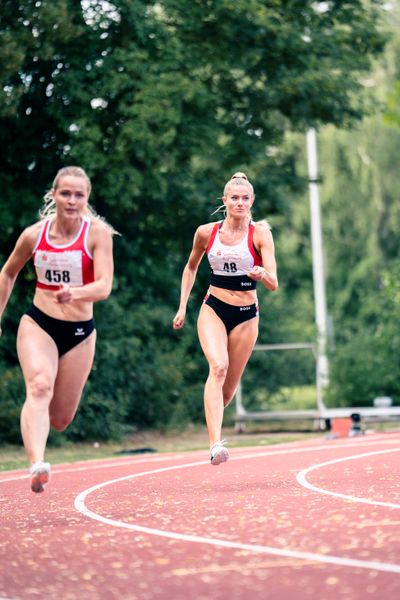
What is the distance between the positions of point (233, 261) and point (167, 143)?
1283 cm

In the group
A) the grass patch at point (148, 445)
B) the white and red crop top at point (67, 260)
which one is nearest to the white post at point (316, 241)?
the grass patch at point (148, 445)

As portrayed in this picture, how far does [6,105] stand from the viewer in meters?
22.9

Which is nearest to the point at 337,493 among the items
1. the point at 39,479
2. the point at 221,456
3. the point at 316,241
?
the point at 221,456

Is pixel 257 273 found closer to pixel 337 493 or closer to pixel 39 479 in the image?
pixel 337 493

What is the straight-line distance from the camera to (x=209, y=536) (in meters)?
8.40

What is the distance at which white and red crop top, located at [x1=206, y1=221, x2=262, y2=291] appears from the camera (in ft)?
38.2

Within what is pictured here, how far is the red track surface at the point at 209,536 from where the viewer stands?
6.65 meters

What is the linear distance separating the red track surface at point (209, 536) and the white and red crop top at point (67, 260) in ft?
5.81

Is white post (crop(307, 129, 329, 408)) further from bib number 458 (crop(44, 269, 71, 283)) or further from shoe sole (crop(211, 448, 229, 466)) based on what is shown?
bib number 458 (crop(44, 269, 71, 283))

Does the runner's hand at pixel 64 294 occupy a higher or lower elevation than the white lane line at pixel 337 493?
higher

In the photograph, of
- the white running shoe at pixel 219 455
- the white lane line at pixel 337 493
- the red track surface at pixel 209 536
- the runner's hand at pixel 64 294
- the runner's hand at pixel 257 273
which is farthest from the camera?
the white running shoe at pixel 219 455

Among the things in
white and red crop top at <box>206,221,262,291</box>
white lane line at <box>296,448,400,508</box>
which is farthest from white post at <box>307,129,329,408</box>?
white and red crop top at <box>206,221,262,291</box>

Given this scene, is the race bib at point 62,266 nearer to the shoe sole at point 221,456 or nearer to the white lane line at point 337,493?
the shoe sole at point 221,456

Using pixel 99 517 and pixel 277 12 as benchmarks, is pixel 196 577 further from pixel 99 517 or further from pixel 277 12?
pixel 277 12
